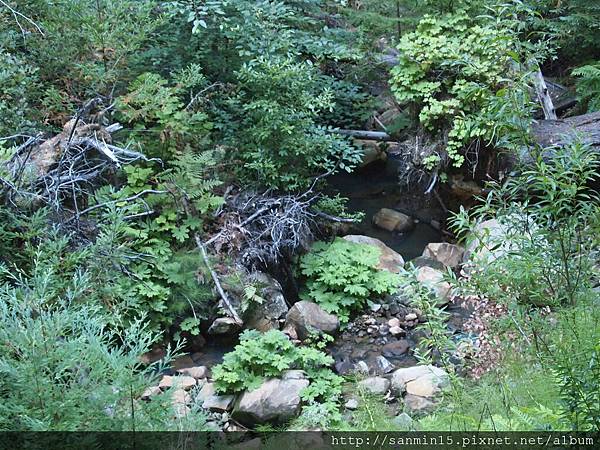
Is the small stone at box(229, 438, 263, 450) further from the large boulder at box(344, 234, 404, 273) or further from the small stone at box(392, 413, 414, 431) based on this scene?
the large boulder at box(344, 234, 404, 273)

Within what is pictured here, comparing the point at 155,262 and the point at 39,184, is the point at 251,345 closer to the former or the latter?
the point at 155,262

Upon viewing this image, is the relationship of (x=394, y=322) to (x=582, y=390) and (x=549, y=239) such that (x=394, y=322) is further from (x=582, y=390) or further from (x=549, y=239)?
(x=582, y=390)

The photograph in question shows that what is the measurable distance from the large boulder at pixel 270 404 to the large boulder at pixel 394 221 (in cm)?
343

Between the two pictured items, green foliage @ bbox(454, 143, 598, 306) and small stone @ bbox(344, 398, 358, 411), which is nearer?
green foliage @ bbox(454, 143, 598, 306)

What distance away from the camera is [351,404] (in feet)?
15.7

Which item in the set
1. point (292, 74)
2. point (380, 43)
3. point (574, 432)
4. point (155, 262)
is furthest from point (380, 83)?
point (574, 432)

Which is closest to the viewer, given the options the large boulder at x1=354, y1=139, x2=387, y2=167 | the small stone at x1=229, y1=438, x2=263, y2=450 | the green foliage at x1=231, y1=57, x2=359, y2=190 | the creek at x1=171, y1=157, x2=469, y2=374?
the small stone at x1=229, y1=438, x2=263, y2=450

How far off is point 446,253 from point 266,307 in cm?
237

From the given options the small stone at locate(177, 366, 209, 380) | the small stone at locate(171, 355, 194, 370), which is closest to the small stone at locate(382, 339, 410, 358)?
the small stone at locate(177, 366, 209, 380)

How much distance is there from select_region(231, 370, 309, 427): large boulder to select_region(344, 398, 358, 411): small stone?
0.38 m

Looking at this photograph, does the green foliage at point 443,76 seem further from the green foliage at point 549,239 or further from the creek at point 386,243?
the green foliage at point 549,239

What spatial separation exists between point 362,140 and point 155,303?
4854mm

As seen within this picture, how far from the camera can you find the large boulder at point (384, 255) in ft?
22.3

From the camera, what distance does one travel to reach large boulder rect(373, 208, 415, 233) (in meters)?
7.85
